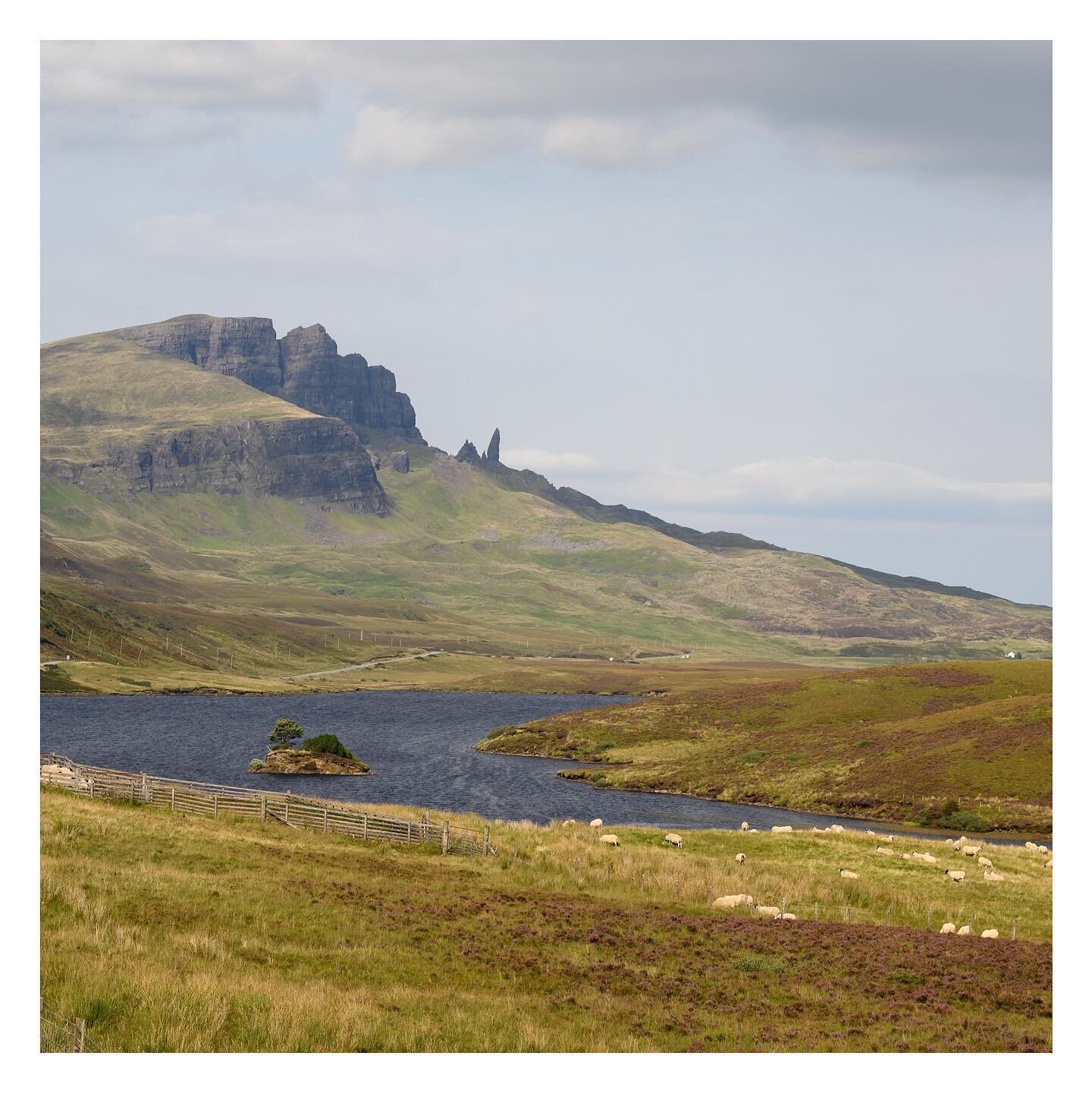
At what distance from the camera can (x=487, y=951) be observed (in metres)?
34.3

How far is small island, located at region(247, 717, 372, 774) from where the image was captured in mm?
116125

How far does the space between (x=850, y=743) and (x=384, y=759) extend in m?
51.7

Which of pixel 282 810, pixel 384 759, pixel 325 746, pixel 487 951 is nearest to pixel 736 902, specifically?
pixel 487 951

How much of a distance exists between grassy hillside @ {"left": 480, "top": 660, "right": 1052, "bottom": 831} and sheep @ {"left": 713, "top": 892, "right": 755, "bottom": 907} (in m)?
54.4

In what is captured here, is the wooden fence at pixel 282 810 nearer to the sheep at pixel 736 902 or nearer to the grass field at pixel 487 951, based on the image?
the grass field at pixel 487 951

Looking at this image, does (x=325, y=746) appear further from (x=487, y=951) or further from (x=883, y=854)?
(x=487, y=951)

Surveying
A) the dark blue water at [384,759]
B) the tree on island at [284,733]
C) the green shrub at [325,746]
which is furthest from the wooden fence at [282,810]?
the tree on island at [284,733]

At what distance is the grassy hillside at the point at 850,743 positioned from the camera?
99.9 metres

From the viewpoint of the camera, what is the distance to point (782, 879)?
5222cm

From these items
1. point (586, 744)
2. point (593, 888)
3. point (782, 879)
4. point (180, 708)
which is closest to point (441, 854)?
point (593, 888)

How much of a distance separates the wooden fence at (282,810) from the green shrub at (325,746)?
60.4 meters

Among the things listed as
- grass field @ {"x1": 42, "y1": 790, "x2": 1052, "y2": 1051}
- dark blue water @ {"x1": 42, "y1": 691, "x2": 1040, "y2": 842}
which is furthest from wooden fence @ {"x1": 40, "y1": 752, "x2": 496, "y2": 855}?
dark blue water @ {"x1": 42, "y1": 691, "x2": 1040, "y2": 842}
